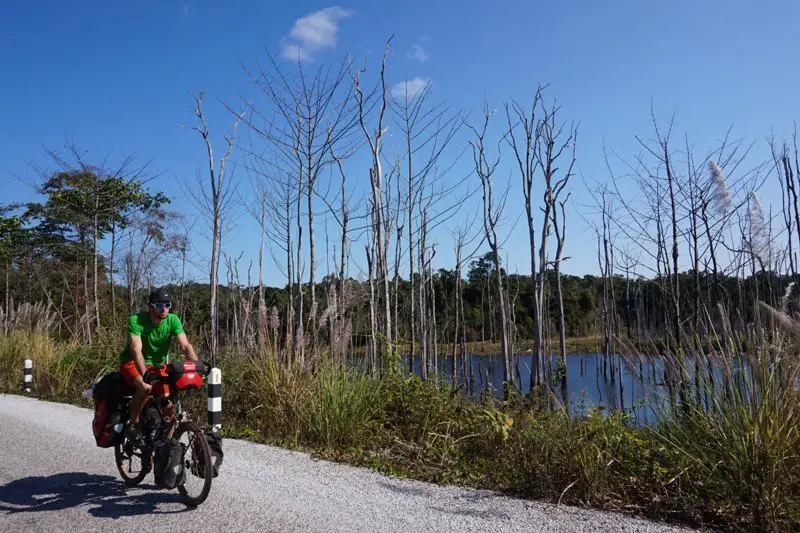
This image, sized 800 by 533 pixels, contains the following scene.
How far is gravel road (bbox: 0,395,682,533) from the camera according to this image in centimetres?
346

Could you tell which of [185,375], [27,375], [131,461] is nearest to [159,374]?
[185,375]

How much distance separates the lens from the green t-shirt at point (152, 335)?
4.24 meters

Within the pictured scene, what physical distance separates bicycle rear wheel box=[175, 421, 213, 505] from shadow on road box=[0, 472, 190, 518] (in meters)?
0.10

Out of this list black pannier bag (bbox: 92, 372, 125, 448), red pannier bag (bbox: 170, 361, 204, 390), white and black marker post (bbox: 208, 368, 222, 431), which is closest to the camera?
red pannier bag (bbox: 170, 361, 204, 390)

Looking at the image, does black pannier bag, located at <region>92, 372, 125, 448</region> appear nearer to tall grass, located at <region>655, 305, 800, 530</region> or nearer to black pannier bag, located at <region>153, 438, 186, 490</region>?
black pannier bag, located at <region>153, 438, 186, 490</region>

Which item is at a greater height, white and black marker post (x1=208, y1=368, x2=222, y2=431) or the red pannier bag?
the red pannier bag

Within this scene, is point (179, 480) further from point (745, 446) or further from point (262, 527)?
point (745, 446)

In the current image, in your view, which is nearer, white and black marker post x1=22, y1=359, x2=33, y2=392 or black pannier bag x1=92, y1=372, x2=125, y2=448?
black pannier bag x1=92, y1=372, x2=125, y2=448

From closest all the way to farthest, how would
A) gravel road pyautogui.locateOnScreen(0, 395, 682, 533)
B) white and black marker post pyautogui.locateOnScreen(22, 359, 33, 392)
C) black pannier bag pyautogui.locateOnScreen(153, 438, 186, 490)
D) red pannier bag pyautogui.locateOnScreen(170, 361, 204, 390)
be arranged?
gravel road pyautogui.locateOnScreen(0, 395, 682, 533) < black pannier bag pyautogui.locateOnScreen(153, 438, 186, 490) < red pannier bag pyautogui.locateOnScreen(170, 361, 204, 390) < white and black marker post pyautogui.locateOnScreen(22, 359, 33, 392)

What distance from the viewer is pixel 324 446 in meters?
5.60

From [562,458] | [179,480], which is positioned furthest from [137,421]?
[562,458]

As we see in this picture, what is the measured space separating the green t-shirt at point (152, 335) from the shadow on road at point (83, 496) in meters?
0.95

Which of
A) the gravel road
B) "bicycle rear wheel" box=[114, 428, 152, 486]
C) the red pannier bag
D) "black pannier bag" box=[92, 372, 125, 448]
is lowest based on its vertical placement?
the gravel road

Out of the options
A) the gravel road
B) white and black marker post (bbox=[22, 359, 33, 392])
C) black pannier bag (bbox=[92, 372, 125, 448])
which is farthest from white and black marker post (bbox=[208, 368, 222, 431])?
white and black marker post (bbox=[22, 359, 33, 392])
